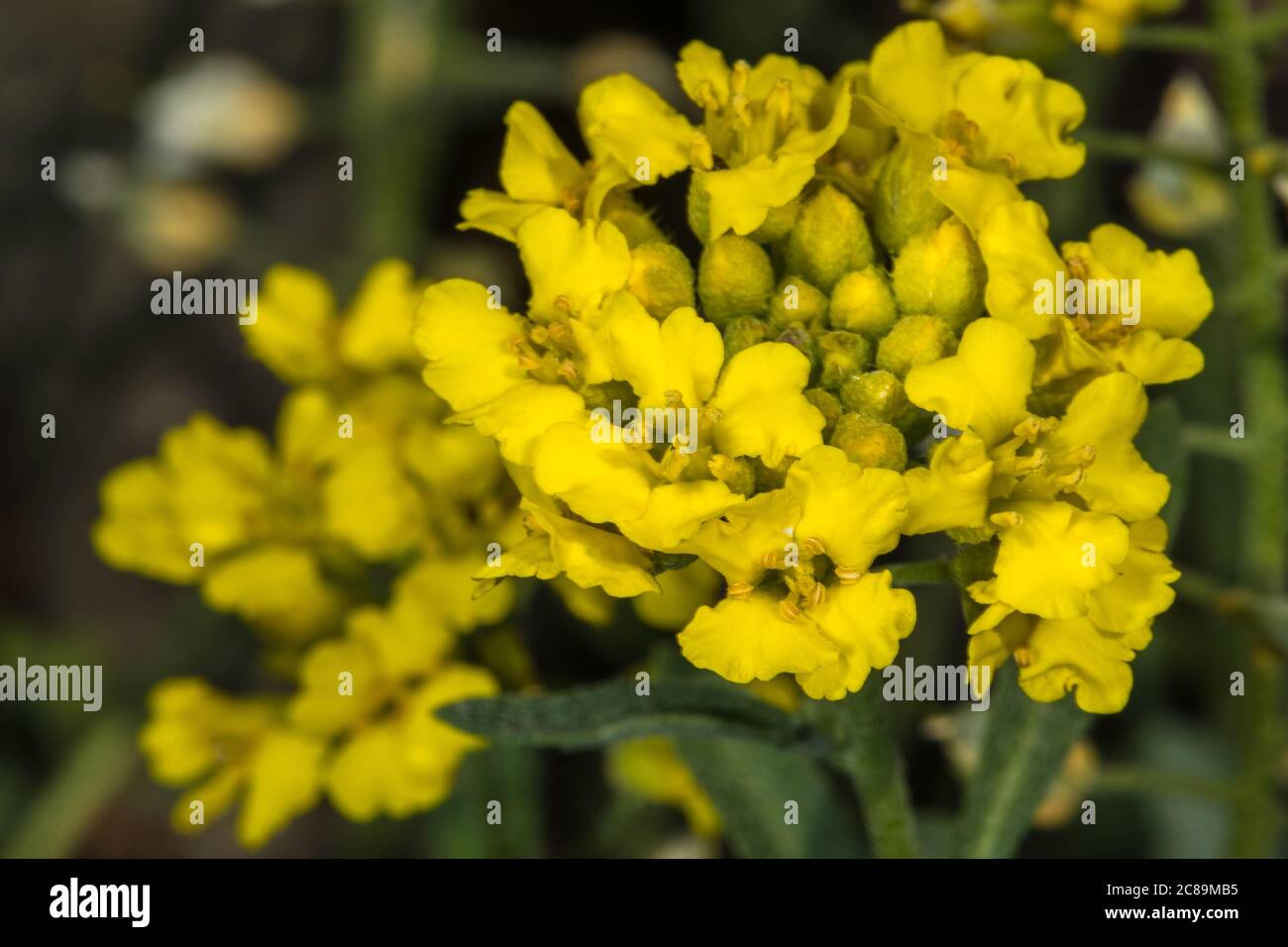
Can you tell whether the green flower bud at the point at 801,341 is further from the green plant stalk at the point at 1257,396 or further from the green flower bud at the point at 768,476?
the green plant stalk at the point at 1257,396

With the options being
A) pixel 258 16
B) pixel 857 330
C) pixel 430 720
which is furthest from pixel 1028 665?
pixel 258 16

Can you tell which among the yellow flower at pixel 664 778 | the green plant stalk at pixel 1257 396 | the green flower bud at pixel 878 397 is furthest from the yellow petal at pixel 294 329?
the green plant stalk at pixel 1257 396

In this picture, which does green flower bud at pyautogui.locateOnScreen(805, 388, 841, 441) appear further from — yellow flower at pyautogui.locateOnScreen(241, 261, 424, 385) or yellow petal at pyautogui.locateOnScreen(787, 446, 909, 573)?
yellow flower at pyautogui.locateOnScreen(241, 261, 424, 385)

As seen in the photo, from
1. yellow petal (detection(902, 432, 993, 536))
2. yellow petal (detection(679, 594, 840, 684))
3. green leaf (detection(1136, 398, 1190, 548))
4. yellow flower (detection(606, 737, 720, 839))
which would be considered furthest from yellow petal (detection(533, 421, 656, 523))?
yellow flower (detection(606, 737, 720, 839))

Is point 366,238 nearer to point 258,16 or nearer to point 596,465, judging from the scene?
point 258,16

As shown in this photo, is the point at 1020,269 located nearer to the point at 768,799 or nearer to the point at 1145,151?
the point at 1145,151
